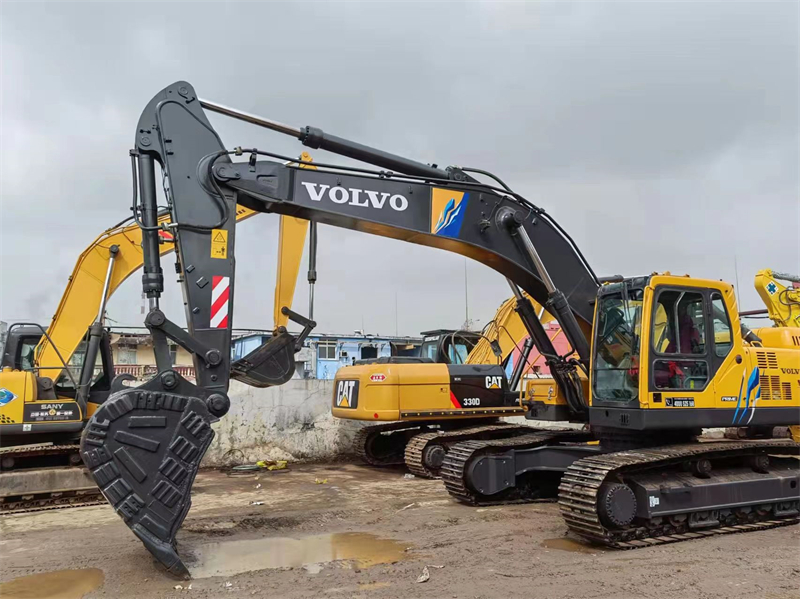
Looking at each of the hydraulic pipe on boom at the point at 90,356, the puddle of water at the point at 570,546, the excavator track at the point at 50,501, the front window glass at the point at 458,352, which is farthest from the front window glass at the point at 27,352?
the puddle of water at the point at 570,546

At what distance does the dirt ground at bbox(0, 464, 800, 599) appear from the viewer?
5035 millimetres

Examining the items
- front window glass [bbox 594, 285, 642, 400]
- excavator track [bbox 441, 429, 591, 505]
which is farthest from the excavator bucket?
front window glass [bbox 594, 285, 642, 400]

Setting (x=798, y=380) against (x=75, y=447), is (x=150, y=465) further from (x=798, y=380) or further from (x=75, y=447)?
(x=798, y=380)

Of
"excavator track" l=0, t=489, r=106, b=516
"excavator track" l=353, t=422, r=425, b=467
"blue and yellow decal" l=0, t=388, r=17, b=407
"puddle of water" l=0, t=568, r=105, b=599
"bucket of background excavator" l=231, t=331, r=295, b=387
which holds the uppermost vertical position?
"bucket of background excavator" l=231, t=331, r=295, b=387

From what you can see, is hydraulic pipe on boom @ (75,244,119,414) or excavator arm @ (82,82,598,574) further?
hydraulic pipe on boom @ (75,244,119,414)

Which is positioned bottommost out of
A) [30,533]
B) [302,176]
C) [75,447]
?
[30,533]

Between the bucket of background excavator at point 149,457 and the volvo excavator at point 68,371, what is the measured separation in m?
4.20

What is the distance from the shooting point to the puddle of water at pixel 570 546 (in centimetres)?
615

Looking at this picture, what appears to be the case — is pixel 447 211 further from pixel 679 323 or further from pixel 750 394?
pixel 750 394

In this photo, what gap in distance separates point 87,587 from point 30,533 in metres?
2.74

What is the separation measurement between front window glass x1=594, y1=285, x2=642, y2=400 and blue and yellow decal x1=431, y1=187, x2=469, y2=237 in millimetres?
1880

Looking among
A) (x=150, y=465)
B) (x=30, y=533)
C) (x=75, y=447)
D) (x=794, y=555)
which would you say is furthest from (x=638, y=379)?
(x=75, y=447)

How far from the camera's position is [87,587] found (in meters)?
5.16

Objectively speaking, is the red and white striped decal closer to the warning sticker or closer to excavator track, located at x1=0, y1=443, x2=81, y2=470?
the warning sticker
